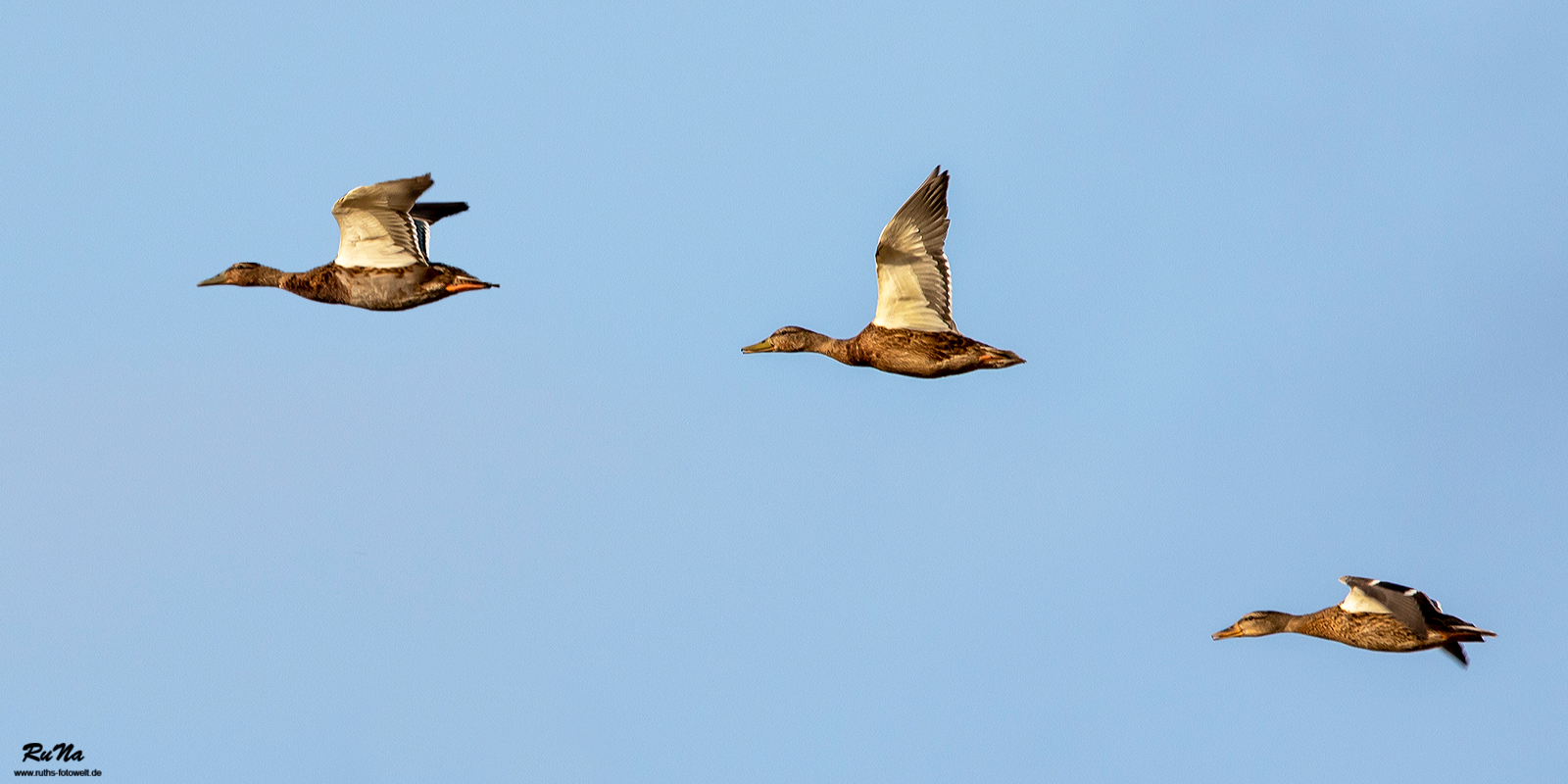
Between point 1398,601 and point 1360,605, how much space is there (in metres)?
1.60

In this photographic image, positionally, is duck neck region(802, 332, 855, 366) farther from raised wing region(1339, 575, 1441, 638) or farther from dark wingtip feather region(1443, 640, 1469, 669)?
dark wingtip feather region(1443, 640, 1469, 669)

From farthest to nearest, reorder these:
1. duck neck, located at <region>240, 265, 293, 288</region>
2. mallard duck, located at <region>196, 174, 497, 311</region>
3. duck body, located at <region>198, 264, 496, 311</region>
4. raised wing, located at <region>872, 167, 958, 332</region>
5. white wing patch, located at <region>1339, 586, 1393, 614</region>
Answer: duck neck, located at <region>240, 265, 293, 288</region> → white wing patch, located at <region>1339, 586, 1393, 614</region> → duck body, located at <region>198, 264, 496, 311</region> → mallard duck, located at <region>196, 174, 497, 311</region> → raised wing, located at <region>872, 167, 958, 332</region>

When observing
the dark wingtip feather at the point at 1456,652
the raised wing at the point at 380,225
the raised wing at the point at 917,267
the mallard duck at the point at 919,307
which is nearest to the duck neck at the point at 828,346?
the mallard duck at the point at 919,307

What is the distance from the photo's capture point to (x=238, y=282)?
110 ft

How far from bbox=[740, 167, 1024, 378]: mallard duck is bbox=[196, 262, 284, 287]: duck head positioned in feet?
33.8

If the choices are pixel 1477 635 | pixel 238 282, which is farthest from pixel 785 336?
pixel 1477 635

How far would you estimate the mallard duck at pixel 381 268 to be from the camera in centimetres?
3081

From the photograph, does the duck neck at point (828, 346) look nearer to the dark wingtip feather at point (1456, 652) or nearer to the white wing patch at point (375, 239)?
the white wing patch at point (375, 239)

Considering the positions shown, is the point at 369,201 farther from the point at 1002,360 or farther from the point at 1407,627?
the point at 1407,627

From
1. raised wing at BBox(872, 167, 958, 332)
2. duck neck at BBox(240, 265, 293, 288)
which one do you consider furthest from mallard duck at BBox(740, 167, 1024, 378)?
duck neck at BBox(240, 265, 293, 288)

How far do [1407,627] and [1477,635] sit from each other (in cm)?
117

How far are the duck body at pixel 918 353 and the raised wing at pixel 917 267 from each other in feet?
0.54

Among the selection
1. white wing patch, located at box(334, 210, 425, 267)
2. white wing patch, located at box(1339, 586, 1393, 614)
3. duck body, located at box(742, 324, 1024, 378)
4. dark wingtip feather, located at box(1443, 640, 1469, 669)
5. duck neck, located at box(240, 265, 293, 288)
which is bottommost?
dark wingtip feather, located at box(1443, 640, 1469, 669)

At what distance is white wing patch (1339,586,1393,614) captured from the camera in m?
32.1
